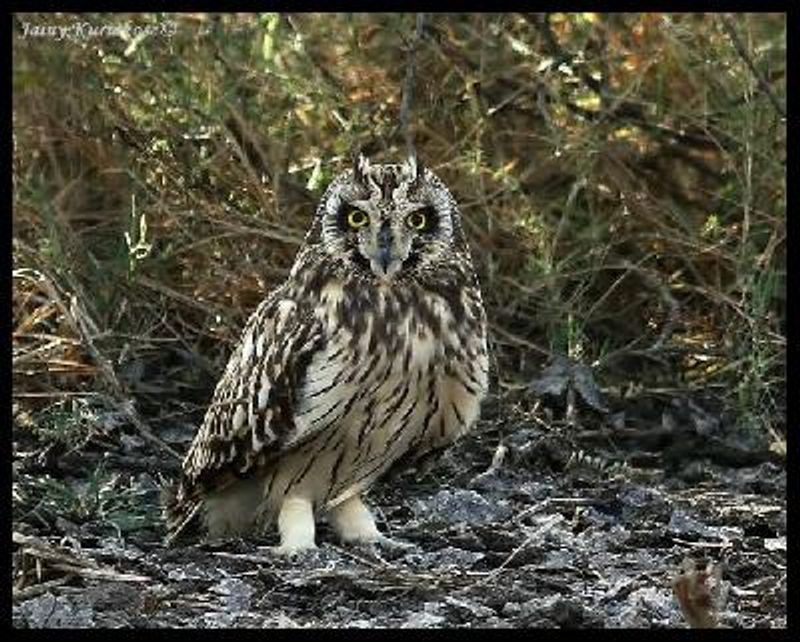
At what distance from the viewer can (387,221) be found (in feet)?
11.8

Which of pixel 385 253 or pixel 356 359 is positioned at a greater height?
pixel 385 253

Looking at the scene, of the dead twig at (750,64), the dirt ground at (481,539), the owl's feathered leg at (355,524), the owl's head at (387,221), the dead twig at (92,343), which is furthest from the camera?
the dead twig at (750,64)

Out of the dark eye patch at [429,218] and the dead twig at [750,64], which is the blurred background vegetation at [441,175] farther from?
the dark eye patch at [429,218]

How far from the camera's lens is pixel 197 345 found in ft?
15.8

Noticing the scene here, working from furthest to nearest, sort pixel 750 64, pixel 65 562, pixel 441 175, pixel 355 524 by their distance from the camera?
pixel 441 175 < pixel 750 64 < pixel 355 524 < pixel 65 562

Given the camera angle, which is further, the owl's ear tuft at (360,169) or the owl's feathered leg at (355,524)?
the owl's feathered leg at (355,524)

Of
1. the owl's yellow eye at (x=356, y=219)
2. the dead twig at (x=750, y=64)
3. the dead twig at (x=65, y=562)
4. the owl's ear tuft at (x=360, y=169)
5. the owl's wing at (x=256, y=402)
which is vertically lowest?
the dead twig at (x=65, y=562)

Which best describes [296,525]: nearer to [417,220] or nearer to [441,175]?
[417,220]

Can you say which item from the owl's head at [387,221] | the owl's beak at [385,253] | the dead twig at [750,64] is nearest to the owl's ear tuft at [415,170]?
the owl's head at [387,221]

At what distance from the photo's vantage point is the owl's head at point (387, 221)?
3.60 metres

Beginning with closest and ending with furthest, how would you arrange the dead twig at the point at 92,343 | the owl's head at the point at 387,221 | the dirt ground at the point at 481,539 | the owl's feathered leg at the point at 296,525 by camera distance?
the dirt ground at the point at 481,539
the owl's head at the point at 387,221
the owl's feathered leg at the point at 296,525
the dead twig at the point at 92,343

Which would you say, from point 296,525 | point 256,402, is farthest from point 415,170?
point 296,525

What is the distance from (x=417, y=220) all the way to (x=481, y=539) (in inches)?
27.9

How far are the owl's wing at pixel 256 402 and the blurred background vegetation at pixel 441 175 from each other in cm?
62
